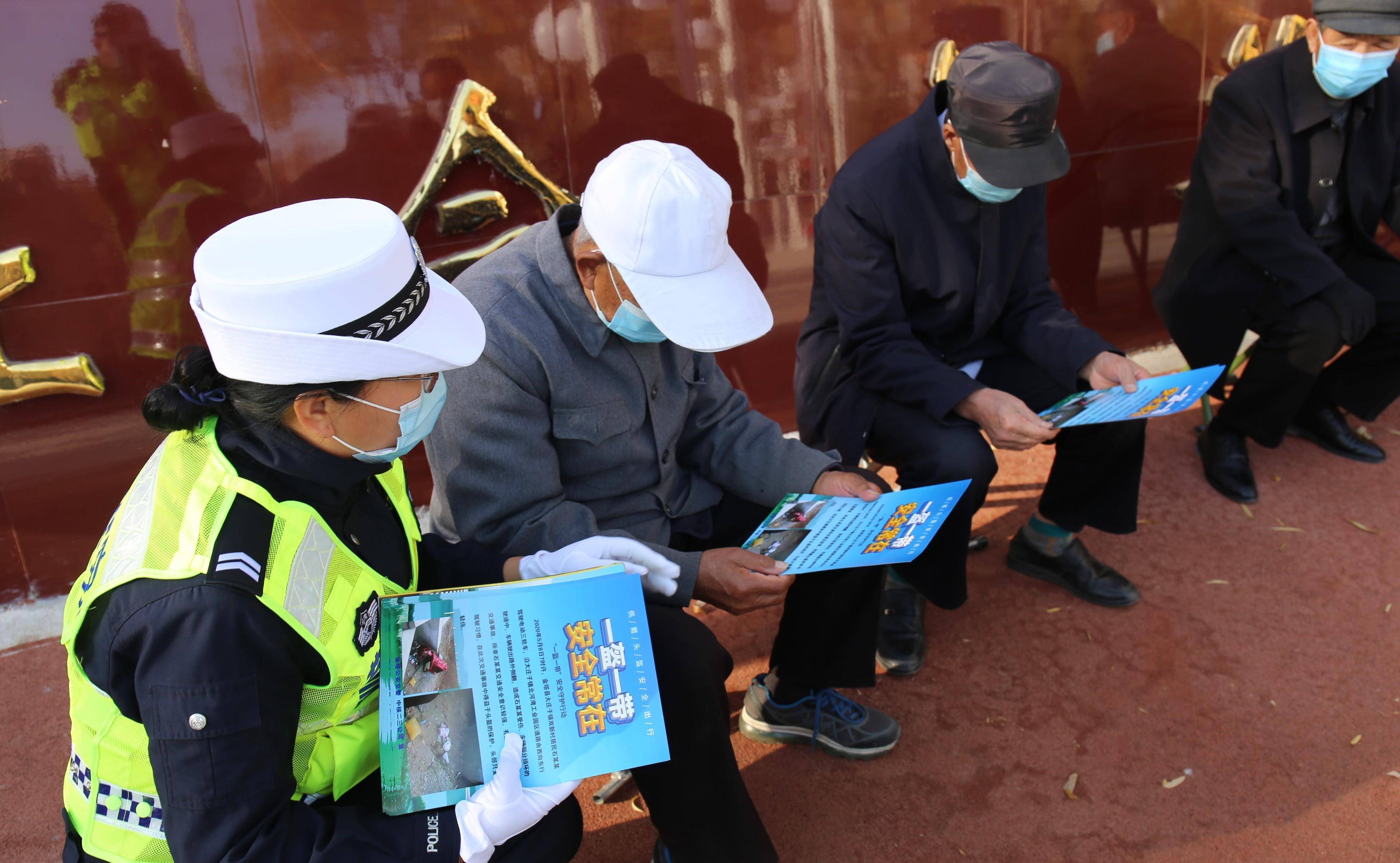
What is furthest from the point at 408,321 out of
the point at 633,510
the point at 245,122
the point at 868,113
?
the point at 868,113

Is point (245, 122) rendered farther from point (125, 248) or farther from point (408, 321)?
point (408, 321)

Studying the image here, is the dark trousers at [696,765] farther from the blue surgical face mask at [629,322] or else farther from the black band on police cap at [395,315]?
the black band on police cap at [395,315]

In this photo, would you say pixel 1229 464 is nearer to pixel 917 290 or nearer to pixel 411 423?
pixel 917 290

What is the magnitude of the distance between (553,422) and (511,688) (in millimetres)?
681

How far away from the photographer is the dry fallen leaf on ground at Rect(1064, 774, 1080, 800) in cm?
250

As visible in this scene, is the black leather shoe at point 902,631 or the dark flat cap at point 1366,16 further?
the dark flat cap at point 1366,16

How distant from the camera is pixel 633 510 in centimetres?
234

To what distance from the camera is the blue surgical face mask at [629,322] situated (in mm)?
2055

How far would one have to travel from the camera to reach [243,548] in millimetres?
1407

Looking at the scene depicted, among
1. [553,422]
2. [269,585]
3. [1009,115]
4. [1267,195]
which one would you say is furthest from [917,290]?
[269,585]

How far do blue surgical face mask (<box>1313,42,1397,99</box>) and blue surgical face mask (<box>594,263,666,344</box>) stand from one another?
279cm

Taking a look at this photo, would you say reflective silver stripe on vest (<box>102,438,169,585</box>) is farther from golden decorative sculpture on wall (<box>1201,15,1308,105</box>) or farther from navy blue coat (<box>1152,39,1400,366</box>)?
golden decorative sculpture on wall (<box>1201,15,1308,105</box>)

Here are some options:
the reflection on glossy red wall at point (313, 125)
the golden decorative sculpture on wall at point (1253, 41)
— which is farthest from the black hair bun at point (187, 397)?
the golden decorative sculpture on wall at point (1253, 41)

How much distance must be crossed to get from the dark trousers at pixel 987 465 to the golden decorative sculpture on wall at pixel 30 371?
2.38 metres
